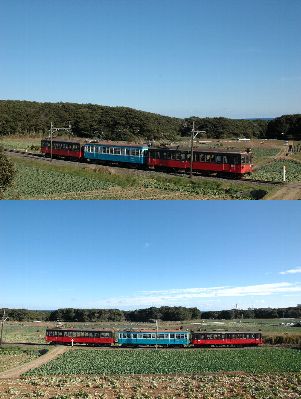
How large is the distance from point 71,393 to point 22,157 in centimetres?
2938

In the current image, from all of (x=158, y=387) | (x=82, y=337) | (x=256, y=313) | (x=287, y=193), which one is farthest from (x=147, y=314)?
(x=287, y=193)

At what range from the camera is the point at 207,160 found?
116 feet

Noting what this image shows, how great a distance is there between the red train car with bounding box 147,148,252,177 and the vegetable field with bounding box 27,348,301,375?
15351mm

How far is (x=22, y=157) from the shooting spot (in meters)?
49.6

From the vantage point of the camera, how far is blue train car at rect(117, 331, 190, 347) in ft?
169

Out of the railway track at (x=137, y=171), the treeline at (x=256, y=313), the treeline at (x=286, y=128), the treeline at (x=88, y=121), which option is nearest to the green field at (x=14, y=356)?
the railway track at (x=137, y=171)

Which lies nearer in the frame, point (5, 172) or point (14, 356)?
point (5, 172)

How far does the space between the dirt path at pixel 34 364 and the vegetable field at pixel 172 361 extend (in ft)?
3.29

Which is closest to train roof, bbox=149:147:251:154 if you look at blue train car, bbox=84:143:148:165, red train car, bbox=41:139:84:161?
blue train car, bbox=84:143:148:165

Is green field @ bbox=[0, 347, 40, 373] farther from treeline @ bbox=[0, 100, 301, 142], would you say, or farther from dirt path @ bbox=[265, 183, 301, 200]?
treeline @ bbox=[0, 100, 301, 142]

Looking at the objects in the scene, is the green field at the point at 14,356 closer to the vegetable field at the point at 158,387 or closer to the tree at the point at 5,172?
the vegetable field at the point at 158,387

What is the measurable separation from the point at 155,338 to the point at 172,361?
11549 millimetres

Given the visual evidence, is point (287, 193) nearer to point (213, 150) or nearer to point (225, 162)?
point (225, 162)

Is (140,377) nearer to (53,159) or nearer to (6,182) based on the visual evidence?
(6,182)
